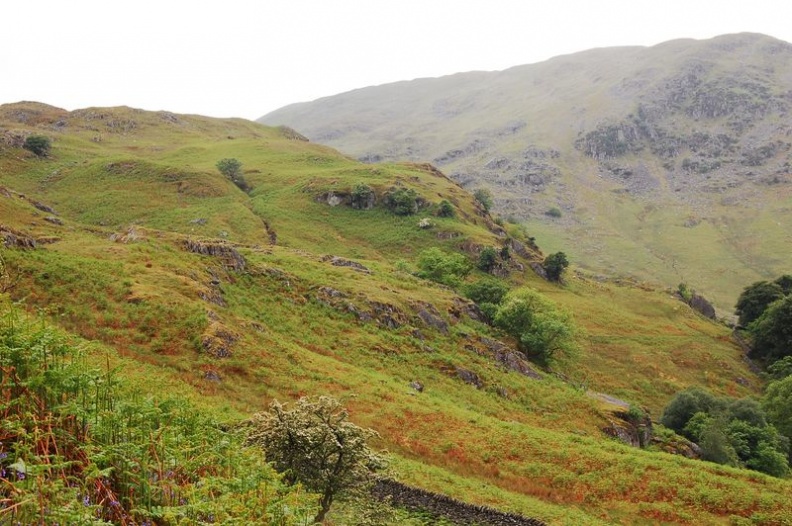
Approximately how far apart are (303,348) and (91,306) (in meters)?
15.2

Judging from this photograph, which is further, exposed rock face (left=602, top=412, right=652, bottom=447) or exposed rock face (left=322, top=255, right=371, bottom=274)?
exposed rock face (left=322, top=255, right=371, bottom=274)

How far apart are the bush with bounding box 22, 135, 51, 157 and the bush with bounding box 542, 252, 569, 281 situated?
11059 centimetres

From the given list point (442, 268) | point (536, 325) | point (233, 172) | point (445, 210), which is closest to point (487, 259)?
point (442, 268)

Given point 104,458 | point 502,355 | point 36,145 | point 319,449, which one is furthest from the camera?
point 36,145

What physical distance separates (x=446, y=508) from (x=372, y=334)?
26250mm

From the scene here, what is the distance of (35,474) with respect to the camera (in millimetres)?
4645

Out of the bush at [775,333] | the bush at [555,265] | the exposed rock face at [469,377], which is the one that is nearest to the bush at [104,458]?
the exposed rock face at [469,377]

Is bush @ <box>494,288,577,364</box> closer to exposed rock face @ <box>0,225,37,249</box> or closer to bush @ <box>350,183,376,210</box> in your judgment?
exposed rock face @ <box>0,225,37,249</box>

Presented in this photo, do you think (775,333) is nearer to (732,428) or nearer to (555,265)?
(555,265)

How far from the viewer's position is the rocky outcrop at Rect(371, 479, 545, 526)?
67.5ft

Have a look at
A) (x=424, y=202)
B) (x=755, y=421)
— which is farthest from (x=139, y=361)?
(x=424, y=202)

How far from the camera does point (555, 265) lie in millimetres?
100188

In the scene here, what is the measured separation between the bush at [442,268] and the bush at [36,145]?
8637cm

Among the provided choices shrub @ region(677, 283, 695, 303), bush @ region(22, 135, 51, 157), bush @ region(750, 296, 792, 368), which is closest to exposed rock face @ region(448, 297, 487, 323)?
bush @ region(750, 296, 792, 368)
